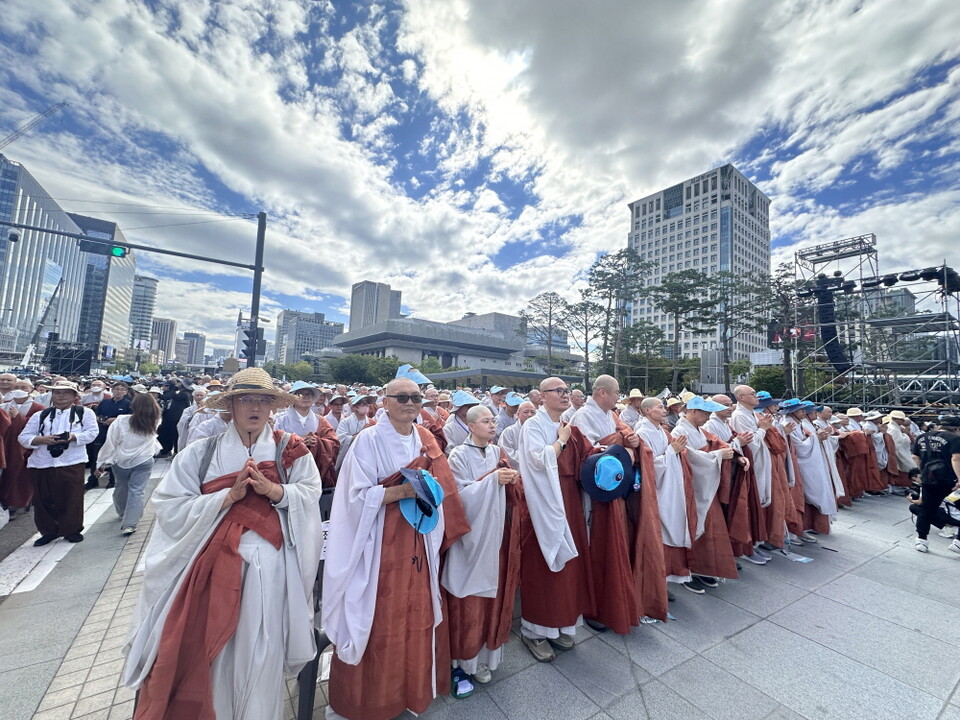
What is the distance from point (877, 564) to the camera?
16.4 feet

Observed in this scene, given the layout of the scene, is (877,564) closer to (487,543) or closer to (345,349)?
(487,543)

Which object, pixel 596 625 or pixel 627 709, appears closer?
pixel 627 709

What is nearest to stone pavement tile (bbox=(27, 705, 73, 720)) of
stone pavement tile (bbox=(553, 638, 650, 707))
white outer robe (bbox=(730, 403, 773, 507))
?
stone pavement tile (bbox=(553, 638, 650, 707))

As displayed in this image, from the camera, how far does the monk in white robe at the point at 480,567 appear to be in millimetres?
2793

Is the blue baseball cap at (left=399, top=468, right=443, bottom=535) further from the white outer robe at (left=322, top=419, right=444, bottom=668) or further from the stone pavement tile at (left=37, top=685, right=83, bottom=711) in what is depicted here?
the stone pavement tile at (left=37, top=685, right=83, bottom=711)

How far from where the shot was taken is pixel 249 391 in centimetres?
224

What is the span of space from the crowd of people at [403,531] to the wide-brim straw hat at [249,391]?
18 millimetres

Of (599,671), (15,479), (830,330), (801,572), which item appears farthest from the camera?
(830,330)

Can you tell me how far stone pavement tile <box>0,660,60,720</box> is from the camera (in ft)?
7.73

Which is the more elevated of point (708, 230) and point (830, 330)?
point (708, 230)

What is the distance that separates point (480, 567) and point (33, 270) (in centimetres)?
12152

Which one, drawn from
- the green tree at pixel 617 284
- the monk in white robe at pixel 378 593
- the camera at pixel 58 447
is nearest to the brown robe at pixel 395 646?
the monk in white robe at pixel 378 593

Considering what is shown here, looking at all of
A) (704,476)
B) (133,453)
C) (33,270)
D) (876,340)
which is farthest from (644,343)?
(33,270)

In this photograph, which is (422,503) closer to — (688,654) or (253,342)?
(688,654)
